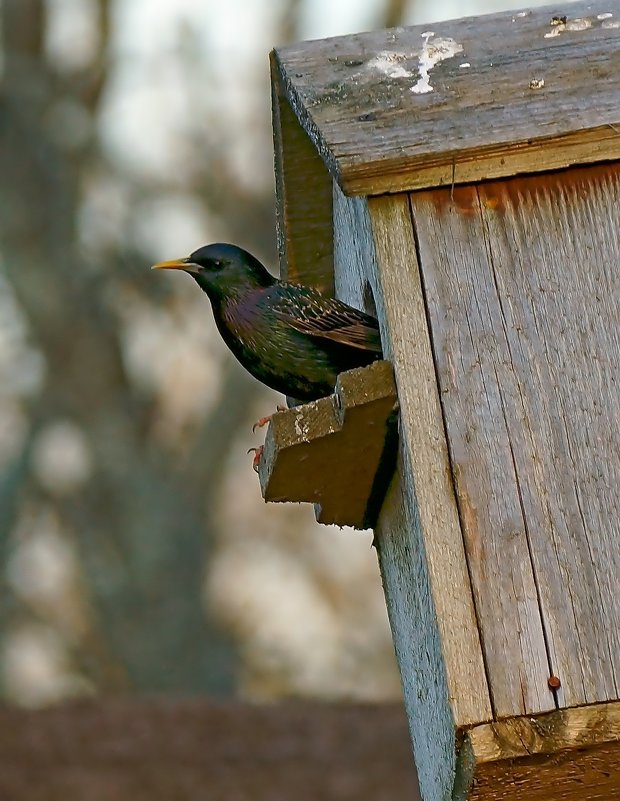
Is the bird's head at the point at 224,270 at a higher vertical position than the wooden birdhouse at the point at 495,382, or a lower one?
higher

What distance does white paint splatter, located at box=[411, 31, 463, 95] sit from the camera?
3.18 m

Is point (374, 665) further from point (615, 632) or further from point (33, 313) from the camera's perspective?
point (615, 632)

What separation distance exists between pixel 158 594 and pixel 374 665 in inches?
70.3

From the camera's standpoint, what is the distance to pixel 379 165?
2951mm

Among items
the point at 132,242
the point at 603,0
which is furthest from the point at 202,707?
the point at 603,0

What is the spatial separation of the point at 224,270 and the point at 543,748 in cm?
173

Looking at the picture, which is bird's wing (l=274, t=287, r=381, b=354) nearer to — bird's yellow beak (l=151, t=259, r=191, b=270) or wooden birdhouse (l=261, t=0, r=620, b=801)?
wooden birdhouse (l=261, t=0, r=620, b=801)

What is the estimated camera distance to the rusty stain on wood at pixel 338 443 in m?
2.96

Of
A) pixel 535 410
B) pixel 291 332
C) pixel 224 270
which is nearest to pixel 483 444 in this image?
pixel 535 410

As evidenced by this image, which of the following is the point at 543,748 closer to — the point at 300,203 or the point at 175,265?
the point at 175,265

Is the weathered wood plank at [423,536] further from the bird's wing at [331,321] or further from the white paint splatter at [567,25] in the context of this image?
the white paint splatter at [567,25]

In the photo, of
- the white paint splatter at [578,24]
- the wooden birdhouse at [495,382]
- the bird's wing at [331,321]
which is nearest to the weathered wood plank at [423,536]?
the wooden birdhouse at [495,382]

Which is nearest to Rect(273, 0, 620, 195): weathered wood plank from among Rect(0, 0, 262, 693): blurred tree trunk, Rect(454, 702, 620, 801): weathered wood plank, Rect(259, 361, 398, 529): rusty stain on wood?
Rect(259, 361, 398, 529): rusty stain on wood

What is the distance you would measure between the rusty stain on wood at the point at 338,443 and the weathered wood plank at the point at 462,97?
413mm
